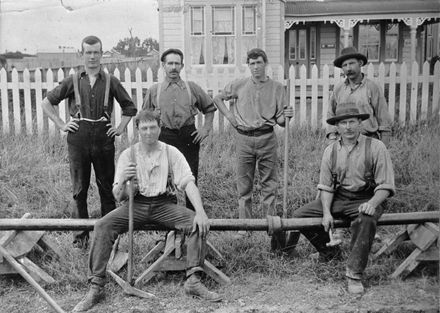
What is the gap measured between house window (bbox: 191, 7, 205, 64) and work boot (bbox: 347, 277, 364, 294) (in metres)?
11.8

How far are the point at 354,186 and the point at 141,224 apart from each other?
1836mm

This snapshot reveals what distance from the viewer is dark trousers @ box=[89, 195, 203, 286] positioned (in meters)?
4.05

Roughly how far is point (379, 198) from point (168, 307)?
1913mm

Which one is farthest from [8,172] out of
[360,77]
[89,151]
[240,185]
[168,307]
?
[360,77]

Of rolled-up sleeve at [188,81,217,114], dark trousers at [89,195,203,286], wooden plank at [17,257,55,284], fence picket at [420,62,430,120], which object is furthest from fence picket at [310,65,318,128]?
wooden plank at [17,257,55,284]

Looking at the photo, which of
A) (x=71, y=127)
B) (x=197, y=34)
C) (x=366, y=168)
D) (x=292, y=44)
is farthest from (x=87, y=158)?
(x=292, y=44)

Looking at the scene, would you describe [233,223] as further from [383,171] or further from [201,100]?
[201,100]

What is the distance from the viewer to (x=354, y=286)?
416 centimetres

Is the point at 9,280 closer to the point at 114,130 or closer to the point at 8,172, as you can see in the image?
the point at 114,130

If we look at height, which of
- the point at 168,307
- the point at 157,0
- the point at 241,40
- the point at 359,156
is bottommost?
the point at 168,307

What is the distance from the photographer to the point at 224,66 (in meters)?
15.2

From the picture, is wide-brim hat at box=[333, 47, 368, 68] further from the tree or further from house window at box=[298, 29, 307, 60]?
the tree

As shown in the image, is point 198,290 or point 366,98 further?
point 366,98

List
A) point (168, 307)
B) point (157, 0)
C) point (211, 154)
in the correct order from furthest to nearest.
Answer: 1. point (157, 0)
2. point (211, 154)
3. point (168, 307)
